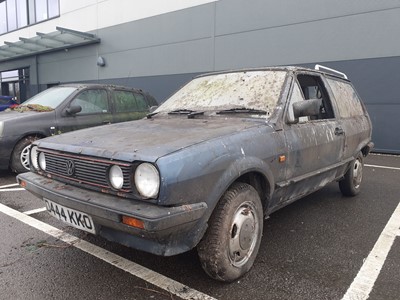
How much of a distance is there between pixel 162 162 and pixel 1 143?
14.5 ft

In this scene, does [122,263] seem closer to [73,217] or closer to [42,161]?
[73,217]

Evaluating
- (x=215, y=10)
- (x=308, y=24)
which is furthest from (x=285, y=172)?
(x=215, y=10)

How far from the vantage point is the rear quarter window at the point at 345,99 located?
4293mm

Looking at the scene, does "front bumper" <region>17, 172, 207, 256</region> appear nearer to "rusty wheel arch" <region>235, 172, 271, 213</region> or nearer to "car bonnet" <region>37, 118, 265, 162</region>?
"car bonnet" <region>37, 118, 265, 162</region>

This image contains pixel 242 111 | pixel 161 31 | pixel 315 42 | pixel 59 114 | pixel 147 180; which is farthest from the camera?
pixel 161 31

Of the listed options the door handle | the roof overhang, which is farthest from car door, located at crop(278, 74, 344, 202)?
the roof overhang

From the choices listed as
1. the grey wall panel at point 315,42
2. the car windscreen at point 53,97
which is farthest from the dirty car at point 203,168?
the grey wall panel at point 315,42

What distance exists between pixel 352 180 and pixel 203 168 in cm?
318

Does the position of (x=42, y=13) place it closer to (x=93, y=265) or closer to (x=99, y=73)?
(x=99, y=73)

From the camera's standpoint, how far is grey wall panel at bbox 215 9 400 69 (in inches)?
323

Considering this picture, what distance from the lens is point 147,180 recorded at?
7.16 ft

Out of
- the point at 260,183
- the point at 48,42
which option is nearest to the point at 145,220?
the point at 260,183

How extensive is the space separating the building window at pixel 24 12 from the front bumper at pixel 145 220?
58.4 feet

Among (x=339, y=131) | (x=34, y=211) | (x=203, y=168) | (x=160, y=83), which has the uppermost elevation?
(x=160, y=83)
